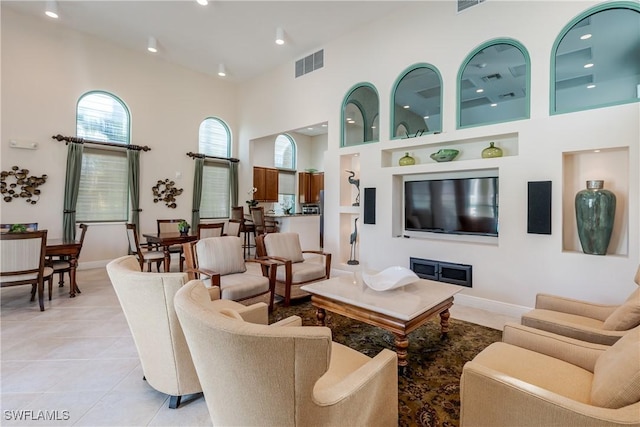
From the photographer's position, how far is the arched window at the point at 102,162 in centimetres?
590

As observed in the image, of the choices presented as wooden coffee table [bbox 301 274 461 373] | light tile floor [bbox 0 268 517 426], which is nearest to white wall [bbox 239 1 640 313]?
light tile floor [bbox 0 268 517 426]

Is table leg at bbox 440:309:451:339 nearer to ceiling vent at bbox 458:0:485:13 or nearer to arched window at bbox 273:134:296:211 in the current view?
ceiling vent at bbox 458:0:485:13

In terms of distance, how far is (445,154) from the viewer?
428 cm

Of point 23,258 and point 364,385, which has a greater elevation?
point 23,258

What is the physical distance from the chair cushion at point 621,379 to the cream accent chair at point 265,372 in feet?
3.00

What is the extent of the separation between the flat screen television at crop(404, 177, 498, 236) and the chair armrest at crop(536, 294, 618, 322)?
1584mm

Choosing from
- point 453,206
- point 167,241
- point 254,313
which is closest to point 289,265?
point 254,313

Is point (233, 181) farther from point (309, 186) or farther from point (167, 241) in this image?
point (167, 241)

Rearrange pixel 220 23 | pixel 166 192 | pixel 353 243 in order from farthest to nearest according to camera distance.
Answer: pixel 166 192 → pixel 353 243 → pixel 220 23

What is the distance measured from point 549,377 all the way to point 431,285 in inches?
60.0

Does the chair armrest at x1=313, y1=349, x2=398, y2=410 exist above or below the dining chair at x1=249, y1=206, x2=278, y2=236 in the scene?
below

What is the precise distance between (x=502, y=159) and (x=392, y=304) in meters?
2.59

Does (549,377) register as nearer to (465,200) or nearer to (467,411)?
(467,411)

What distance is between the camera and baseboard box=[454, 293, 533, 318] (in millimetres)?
3623
